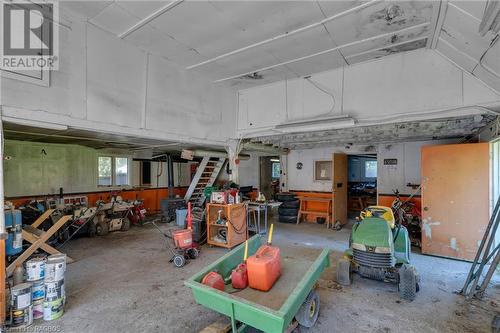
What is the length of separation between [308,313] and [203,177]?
221 inches

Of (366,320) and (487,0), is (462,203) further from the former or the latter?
(487,0)

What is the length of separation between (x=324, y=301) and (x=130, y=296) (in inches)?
89.3

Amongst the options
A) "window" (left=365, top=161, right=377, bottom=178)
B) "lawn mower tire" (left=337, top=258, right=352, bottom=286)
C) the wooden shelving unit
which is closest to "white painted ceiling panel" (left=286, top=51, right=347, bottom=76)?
the wooden shelving unit

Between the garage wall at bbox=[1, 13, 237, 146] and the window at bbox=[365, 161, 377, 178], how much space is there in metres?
8.90

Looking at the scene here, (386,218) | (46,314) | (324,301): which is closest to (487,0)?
(386,218)

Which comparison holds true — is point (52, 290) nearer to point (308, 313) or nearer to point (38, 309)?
point (38, 309)

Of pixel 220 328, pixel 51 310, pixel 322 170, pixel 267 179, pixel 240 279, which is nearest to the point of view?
pixel 220 328

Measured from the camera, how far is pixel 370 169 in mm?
11258

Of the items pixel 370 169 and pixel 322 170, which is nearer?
pixel 322 170

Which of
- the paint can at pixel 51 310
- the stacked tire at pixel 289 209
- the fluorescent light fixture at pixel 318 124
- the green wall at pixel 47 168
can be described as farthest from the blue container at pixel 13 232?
the stacked tire at pixel 289 209

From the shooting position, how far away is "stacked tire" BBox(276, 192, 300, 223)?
7.19 metres

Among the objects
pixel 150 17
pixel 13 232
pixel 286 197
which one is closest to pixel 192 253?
pixel 13 232

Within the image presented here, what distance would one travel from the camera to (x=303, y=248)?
4.82 metres

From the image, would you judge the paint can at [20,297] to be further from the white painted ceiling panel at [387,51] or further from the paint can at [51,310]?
the white painted ceiling panel at [387,51]
